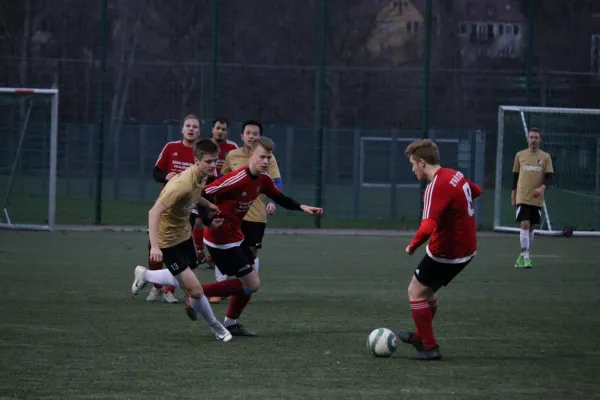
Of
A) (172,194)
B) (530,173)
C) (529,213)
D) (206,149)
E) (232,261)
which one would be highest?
(206,149)

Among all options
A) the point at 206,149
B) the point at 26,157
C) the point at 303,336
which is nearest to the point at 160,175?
the point at 206,149

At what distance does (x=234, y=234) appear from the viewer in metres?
9.91

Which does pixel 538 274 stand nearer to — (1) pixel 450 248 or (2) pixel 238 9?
(1) pixel 450 248

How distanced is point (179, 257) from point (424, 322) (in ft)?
7.19

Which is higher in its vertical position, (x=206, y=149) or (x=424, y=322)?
(x=206, y=149)

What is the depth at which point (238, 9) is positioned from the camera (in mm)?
24578

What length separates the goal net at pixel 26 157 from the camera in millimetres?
22109

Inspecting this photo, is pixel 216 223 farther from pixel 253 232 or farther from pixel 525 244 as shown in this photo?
pixel 525 244

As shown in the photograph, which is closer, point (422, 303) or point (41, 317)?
point (422, 303)

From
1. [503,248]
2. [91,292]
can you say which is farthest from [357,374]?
[503,248]

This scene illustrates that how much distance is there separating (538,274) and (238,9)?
37.1 ft

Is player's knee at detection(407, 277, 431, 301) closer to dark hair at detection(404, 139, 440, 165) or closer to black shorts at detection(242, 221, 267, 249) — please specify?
dark hair at detection(404, 139, 440, 165)

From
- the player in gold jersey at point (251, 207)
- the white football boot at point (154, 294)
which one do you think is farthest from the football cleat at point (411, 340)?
the white football boot at point (154, 294)

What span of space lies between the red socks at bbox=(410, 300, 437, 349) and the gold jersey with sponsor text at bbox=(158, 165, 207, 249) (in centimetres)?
→ 204
